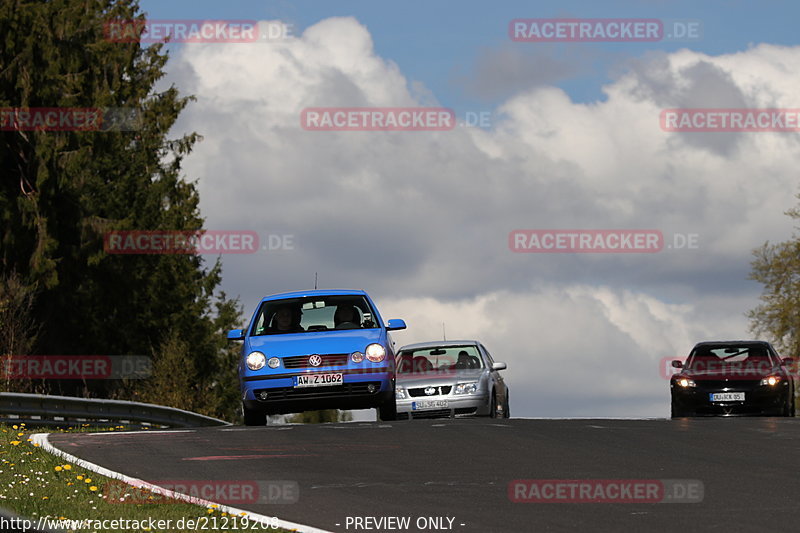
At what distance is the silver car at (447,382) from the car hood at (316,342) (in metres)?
3.25

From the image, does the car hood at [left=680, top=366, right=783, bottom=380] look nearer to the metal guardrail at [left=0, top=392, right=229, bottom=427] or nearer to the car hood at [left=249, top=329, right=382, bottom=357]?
the car hood at [left=249, top=329, right=382, bottom=357]

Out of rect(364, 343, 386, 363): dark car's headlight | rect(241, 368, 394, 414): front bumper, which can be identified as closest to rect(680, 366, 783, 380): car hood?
rect(241, 368, 394, 414): front bumper

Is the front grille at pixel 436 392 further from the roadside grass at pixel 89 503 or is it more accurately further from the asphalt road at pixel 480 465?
the roadside grass at pixel 89 503

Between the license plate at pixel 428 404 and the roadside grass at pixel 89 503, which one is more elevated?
the license plate at pixel 428 404

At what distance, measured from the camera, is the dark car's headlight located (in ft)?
63.3

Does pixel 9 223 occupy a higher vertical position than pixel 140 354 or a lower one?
higher

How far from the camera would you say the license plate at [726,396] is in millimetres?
24391

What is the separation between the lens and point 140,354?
5197cm

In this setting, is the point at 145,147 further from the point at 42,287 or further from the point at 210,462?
the point at 210,462

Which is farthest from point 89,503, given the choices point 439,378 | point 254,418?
point 439,378

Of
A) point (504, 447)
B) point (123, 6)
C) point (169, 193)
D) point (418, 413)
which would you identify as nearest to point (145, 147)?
point (169, 193)

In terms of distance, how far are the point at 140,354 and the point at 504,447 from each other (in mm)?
38611

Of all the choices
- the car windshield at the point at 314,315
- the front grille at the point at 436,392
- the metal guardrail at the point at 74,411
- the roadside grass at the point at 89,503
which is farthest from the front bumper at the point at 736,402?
the roadside grass at the point at 89,503

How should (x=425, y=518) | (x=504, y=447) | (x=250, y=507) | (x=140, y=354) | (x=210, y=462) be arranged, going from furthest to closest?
1. (x=140, y=354)
2. (x=504, y=447)
3. (x=210, y=462)
4. (x=250, y=507)
5. (x=425, y=518)
